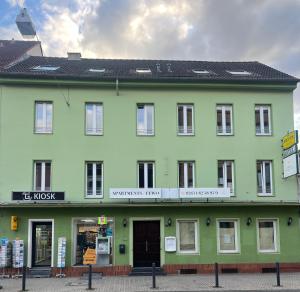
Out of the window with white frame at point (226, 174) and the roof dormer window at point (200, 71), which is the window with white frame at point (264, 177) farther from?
the roof dormer window at point (200, 71)

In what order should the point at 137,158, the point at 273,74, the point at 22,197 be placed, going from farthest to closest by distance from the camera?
the point at 273,74 → the point at 137,158 → the point at 22,197

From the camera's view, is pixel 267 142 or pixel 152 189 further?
pixel 267 142

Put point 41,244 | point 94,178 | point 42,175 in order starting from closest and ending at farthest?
point 41,244 < point 42,175 < point 94,178

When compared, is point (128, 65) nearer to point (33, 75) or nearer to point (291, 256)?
point (33, 75)

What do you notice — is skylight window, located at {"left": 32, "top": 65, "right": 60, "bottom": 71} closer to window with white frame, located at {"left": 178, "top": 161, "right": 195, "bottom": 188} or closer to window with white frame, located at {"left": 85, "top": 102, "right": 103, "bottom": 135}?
window with white frame, located at {"left": 85, "top": 102, "right": 103, "bottom": 135}

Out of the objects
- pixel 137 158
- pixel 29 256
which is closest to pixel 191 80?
pixel 137 158

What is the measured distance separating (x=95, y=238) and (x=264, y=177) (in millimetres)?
8447

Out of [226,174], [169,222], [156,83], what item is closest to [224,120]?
[226,174]

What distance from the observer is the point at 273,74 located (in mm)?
21438

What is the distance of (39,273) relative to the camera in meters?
17.8

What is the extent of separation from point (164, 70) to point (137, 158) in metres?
5.61

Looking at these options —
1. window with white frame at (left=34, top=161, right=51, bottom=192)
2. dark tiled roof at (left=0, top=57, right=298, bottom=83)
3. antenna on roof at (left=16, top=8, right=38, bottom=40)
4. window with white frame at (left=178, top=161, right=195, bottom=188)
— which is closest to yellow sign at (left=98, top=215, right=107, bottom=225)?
window with white frame at (left=34, top=161, right=51, bottom=192)

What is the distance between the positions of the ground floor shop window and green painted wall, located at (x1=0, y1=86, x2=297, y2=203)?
3.63 ft

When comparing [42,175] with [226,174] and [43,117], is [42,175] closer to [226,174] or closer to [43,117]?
[43,117]
